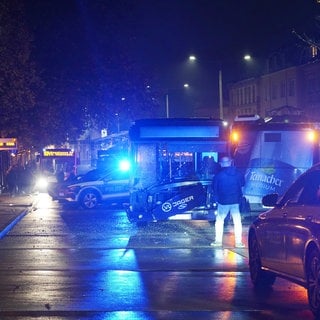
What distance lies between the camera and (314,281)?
27.0ft

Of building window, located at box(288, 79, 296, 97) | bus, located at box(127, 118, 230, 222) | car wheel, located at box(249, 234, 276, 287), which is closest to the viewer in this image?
car wheel, located at box(249, 234, 276, 287)

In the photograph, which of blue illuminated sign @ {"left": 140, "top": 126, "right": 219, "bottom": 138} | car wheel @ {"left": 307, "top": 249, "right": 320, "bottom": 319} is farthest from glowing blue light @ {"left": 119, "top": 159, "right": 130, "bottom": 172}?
car wheel @ {"left": 307, "top": 249, "right": 320, "bottom": 319}

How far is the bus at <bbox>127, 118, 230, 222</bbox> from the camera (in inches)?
733

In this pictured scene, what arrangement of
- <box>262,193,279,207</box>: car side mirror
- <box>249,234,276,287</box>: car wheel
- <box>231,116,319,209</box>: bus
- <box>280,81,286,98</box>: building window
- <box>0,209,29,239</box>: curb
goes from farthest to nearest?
<box>280,81,286,98</box>: building window < <box>231,116,319,209</box>: bus < <box>0,209,29,239</box>: curb < <box>249,234,276,287</box>: car wheel < <box>262,193,279,207</box>: car side mirror

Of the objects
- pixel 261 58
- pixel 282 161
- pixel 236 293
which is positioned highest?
pixel 261 58

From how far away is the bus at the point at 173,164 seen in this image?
61.1 feet

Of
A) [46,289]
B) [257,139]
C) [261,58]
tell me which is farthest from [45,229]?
[261,58]

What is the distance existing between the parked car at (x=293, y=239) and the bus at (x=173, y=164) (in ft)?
26.5

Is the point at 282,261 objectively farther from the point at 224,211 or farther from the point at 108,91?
the point at 108,91

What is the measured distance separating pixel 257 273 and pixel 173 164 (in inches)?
348

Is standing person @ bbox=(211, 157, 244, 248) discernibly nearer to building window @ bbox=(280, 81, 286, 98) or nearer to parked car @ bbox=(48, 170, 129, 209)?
parked car @ bbox=(48, 170, 129, 209)

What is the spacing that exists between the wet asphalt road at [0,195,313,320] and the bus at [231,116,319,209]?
1911 mm

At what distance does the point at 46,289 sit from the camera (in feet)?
33.4

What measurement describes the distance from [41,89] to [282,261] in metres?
30.0
